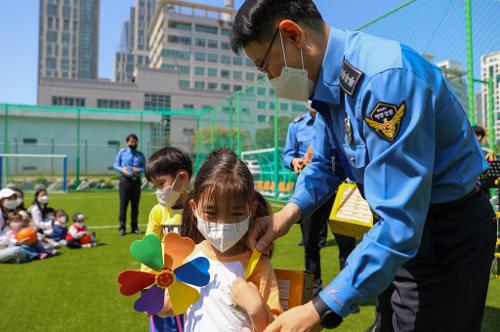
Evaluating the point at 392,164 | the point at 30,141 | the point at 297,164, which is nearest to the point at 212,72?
the point at 30,141

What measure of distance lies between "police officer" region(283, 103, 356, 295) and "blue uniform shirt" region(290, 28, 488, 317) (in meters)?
2.00

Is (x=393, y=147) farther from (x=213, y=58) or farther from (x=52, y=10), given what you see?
(x=52, y=10)

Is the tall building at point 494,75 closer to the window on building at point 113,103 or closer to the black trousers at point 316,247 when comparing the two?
the black trousers at point 316,247

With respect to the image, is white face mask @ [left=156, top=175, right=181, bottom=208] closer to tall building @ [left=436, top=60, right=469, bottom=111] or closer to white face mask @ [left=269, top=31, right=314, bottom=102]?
white face mask @ [left=269, top=31, right=314, bottom=102]

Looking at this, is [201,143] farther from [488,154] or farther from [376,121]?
[376,121]

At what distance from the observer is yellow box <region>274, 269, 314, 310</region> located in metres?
1.39

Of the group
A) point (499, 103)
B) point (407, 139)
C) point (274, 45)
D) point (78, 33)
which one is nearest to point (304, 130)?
point (499, 103)

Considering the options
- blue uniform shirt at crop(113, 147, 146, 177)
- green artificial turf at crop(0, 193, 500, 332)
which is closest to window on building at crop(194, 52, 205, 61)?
blue uniform shirt at crop(113, 147, 146, 177)

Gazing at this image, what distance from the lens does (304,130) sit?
15.5ft

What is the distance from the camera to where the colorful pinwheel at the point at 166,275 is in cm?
130

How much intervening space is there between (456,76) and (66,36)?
125898 mm

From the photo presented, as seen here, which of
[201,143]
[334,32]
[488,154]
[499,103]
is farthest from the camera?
[201,143]

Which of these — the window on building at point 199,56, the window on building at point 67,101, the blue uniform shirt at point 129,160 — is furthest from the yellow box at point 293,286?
the window on building at point 199,56

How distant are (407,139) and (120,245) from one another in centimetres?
627
